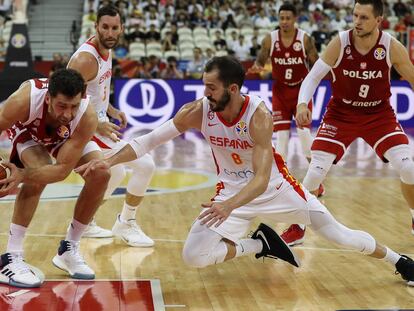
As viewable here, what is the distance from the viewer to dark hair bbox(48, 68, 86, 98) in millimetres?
5082

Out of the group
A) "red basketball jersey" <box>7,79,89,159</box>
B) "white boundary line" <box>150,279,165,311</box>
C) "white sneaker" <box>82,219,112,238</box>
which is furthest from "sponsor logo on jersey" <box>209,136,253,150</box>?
"white sneaker" <box>82,219,112,238</box>

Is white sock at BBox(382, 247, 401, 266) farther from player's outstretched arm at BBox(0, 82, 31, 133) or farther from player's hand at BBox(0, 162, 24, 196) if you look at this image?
player's outstretched arm at BBox(0, 82, 31, 133)

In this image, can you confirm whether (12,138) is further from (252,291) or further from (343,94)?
(343,94)

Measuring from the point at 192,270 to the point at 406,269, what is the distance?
1.64 metres

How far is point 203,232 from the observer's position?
5414 millimetres

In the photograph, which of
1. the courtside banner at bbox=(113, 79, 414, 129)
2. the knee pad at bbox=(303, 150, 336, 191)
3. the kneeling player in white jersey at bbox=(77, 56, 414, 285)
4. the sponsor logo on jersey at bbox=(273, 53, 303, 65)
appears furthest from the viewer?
the courtside banner at bbox=(113, 79, 414, 129)

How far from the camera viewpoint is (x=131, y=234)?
7066 millimetres

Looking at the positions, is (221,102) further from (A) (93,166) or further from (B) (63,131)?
(B) (63,131)

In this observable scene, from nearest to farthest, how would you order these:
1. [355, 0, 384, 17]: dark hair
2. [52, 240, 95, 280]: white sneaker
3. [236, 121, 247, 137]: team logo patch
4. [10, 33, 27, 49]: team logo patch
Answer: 1. [236, 121, 247, 137]: team logo patch
2. [52, 240, 95, 280]: white sneaker
3. [355, 0, 384, 17]: dark hair
4. [10, 33, 27, 49]: team logo patch

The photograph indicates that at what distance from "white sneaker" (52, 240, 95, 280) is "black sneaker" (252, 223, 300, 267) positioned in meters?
1.27

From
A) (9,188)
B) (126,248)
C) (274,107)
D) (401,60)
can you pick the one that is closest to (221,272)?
(126,248)

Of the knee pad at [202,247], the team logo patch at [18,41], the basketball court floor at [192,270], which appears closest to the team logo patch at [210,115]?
the knee pad at [202,247]

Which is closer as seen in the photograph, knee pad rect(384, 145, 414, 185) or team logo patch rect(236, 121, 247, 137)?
team logo patch rect(236, 121, 247, 137)

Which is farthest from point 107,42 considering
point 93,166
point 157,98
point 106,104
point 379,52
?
point 157,98
